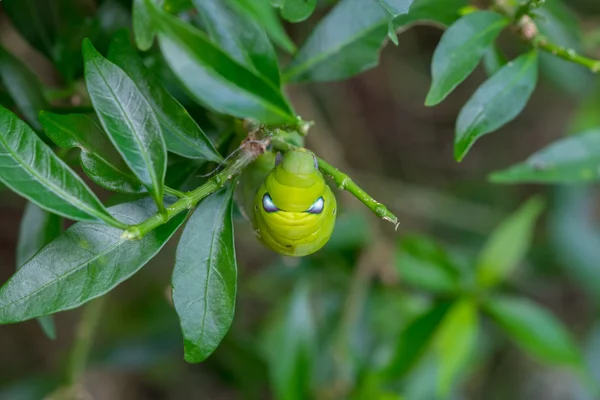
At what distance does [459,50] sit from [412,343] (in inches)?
25.3

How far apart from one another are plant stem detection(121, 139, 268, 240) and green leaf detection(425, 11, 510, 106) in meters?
0.21

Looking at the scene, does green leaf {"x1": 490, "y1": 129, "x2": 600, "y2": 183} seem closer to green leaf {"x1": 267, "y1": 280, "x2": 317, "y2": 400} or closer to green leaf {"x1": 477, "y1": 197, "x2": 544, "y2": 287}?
green leaf {"x1": 477, "y1": 197, "x2": 544, "y2": 287}

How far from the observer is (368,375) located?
1.29 metres

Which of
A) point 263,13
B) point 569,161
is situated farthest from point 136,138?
point 569,161

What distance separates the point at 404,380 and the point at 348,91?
1.10 metres

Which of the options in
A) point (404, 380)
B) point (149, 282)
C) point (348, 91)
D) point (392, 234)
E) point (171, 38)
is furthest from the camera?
point (348, 91)

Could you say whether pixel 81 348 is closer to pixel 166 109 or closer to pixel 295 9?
pixel 166 109

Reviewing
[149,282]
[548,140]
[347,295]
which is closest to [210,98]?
[347,295]

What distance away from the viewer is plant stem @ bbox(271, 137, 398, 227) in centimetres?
66

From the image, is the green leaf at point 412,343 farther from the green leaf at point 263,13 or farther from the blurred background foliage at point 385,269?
the green leaf at point 263,13

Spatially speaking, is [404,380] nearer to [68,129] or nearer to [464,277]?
[464,277]

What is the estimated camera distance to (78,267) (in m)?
0.64

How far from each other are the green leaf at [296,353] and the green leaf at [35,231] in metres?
0.52

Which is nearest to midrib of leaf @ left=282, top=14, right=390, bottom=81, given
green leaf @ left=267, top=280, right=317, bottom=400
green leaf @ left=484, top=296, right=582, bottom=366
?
green leaf @ left=267, top=280, right=317, bottom=400
